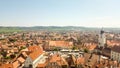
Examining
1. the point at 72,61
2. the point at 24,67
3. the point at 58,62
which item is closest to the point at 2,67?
the point at 24,67

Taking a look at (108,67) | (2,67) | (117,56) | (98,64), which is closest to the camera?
(108,67)

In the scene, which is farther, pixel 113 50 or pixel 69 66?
pixel 113 50

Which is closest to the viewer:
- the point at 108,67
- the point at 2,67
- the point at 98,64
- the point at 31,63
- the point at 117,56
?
the point at 108,67

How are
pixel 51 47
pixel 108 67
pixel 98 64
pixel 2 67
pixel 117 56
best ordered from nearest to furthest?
pixel 108 67
pixel 98 64
pixel 2 67
pixel 117 56
pixel 51 47

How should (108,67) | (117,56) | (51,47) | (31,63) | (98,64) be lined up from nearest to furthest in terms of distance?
(108,67)
(98,64)
(31,63)
(117,56)
(51,47)

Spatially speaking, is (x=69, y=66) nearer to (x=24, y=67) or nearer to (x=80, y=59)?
(x=80, y=59)

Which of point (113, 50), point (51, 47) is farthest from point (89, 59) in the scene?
point (51, 47)

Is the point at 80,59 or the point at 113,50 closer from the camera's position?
the point at 80,59

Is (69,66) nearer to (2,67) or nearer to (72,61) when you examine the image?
(72,61)
